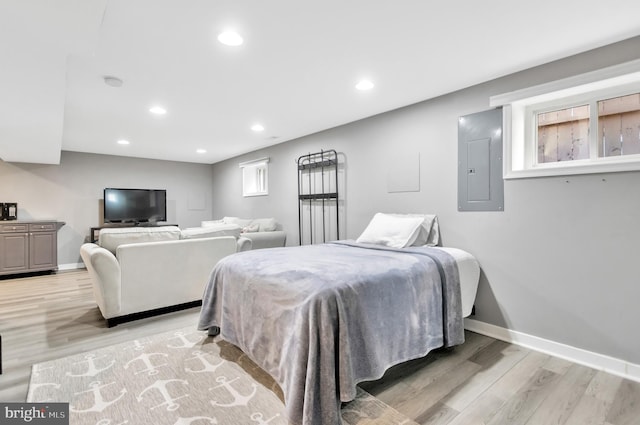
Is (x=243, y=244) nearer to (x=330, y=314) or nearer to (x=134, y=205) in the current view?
(x=330, y=314)

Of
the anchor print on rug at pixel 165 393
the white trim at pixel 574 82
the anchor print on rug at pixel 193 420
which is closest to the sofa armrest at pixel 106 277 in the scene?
the anchor print on rug at pixel 165 393

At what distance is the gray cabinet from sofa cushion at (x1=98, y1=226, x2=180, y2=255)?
3144 mm

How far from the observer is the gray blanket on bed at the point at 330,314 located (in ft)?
5.11

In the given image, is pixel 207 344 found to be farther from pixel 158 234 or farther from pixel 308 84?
pixel 308 84

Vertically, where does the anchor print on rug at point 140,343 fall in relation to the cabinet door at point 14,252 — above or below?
below

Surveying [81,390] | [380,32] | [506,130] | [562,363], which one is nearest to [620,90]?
[506,130]

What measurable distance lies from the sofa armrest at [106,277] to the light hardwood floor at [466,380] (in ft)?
0.70

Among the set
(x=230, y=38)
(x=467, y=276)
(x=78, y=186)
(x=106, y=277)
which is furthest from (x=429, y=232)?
(x=78, y=186)

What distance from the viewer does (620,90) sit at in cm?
225

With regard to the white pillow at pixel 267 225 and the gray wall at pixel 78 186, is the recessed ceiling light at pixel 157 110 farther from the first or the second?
the gray wall at pixel 78 186

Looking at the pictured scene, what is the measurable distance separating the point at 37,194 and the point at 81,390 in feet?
18.1

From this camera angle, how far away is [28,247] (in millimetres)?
5055

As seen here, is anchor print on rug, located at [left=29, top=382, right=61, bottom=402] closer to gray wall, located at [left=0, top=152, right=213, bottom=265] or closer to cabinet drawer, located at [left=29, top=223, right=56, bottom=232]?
cabinet drawer, located at [left=29, top=223, right=56, bottom=232]

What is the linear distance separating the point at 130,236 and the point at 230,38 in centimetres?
220
